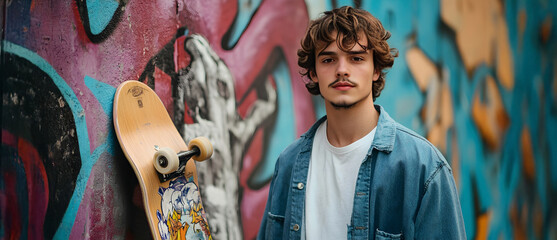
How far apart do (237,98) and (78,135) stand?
1.30 metres

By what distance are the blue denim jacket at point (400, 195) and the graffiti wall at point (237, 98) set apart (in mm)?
979

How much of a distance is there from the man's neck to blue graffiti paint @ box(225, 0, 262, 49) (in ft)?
4.53

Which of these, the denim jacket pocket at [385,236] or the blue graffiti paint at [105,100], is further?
the blue graffiti paint at [105,100]

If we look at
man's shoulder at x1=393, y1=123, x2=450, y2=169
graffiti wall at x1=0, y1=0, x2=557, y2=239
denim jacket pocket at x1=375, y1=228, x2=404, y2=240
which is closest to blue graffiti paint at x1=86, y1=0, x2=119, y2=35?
graffiti wall at x1=0, y1=0, x2=557, y2=239

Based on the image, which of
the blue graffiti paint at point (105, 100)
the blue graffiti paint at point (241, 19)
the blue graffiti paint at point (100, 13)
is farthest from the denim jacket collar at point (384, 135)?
the blue graffiti paint at point (241, 19)

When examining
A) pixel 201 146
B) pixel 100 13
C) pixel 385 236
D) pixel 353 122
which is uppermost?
pixel 100 13

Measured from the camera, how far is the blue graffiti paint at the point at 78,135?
2.19 meters

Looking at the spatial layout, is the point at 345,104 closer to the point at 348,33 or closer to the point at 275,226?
the point at 348,33

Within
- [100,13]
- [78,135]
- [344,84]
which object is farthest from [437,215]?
[100,13]

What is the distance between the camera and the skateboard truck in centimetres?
242

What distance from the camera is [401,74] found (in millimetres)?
4695

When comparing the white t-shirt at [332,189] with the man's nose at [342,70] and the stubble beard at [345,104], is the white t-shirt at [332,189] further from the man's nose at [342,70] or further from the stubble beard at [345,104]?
the man's nose at [342,70]

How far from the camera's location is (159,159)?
2.45 meters

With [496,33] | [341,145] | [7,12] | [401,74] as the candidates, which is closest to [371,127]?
[341,145]
